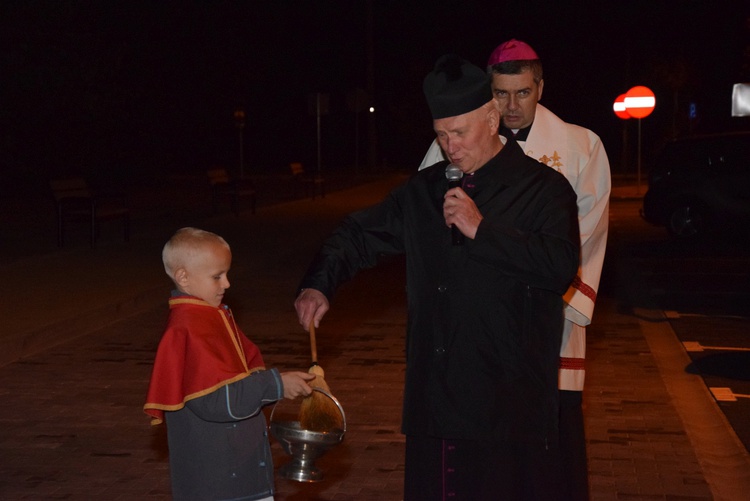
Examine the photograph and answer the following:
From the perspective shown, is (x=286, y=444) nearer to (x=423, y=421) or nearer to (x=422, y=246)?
(x=423, y=421)

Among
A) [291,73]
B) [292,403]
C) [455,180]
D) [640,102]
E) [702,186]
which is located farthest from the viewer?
[291,73]

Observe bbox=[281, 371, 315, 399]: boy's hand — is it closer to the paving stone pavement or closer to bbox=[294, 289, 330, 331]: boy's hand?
bbox=[294, 289, 330, 331]: boy's hand

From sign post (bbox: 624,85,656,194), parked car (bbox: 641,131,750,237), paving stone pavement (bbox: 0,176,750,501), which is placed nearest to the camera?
paving stone pavement (bbox: 0,176,750,501)

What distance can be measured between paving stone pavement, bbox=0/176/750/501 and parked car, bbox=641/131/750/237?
23.3 ft

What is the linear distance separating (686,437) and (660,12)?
179 feet

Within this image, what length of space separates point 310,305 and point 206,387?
428 mm

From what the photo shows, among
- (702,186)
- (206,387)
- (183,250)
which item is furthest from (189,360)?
(702,186)

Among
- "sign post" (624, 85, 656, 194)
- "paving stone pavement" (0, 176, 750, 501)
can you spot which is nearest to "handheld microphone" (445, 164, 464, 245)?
"paving stone pavement" (0, 176, 750, 501)

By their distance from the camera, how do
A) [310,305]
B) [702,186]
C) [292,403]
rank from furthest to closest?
[702,186] < [292,403] < [310,305]

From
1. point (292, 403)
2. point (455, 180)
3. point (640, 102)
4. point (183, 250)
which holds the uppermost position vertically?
point (455, 180)

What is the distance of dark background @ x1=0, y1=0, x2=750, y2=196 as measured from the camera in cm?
3278

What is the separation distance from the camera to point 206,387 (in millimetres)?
4113

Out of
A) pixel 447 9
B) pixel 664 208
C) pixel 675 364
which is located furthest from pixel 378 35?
pixel 675 364

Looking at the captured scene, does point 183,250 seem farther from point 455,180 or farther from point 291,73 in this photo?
point 291,73
